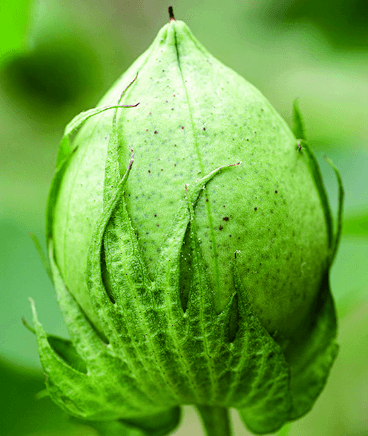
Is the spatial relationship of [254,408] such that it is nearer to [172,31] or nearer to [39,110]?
[172,31]

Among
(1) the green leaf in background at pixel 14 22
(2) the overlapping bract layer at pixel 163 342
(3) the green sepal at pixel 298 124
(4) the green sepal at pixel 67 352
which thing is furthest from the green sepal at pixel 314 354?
(1) the green leaf in background at pixel 14 22

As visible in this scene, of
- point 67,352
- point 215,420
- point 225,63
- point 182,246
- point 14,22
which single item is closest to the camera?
point 182,246

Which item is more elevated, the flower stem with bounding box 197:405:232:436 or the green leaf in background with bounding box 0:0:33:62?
the green leaf in background with bounding box 0:0:33:62

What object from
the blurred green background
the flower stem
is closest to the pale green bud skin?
the flower stem

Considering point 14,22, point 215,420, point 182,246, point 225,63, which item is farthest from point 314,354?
point 225,63

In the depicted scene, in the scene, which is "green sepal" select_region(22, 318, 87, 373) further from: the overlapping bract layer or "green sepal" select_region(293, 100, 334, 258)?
"green sepal" select_region(293, 100, 334, 258)

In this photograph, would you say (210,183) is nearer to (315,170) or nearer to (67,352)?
(315,170)

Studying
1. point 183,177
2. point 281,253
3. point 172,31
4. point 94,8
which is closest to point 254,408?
point 281,253
